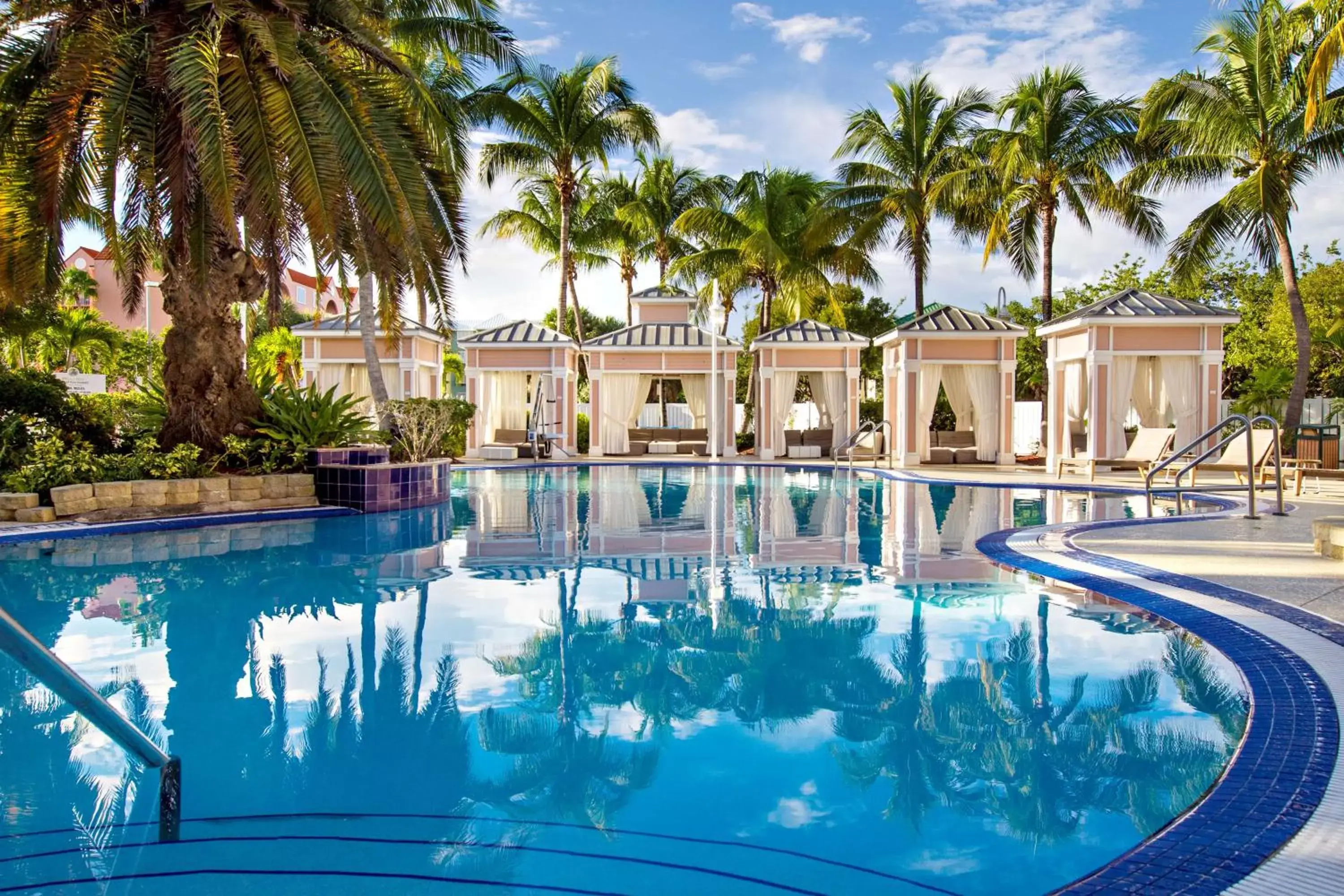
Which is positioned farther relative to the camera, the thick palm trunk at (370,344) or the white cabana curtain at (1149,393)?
the white cabana curtain at (1149,393)

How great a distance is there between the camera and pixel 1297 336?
18281 millimetres

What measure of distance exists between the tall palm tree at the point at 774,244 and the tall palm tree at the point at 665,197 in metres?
1.56

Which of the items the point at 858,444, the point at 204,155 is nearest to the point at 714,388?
the point at 858,444

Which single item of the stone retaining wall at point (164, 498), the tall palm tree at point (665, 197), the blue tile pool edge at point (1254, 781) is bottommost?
the blue tile pool edge at point (1254, 781)

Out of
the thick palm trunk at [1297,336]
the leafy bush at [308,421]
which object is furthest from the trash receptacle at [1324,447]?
the leafy bush at [308,421]

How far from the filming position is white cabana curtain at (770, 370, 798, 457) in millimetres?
23672

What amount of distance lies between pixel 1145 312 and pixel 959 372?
4781mm

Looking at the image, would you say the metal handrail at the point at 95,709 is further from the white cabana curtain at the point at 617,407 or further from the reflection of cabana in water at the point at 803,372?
the white cabana curtain at the point at 617,407

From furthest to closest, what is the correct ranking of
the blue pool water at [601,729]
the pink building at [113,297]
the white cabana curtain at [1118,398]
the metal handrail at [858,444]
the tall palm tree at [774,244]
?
the pink building at [113,297], the tall palm tree at [774,244], the metal handrail at [858,444], the white cabana curtain at [1118,398], the blue pool water at [601,729]

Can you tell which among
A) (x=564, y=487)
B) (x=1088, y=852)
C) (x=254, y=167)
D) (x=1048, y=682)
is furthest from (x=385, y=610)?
(x=564, y=487)

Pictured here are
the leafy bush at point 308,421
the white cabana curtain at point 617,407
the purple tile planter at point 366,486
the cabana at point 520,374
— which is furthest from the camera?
the white cabana curtain at point 617,407

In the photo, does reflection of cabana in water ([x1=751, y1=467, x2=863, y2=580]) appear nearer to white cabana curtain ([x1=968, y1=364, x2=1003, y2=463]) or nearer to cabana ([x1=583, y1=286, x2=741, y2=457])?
white cabana curtain ([x1=968, y1=364, x2=1003, y2=463])

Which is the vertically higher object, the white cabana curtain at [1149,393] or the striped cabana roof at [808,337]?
the striped cabana roof at [808,337]

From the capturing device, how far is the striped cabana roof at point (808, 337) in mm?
23469
